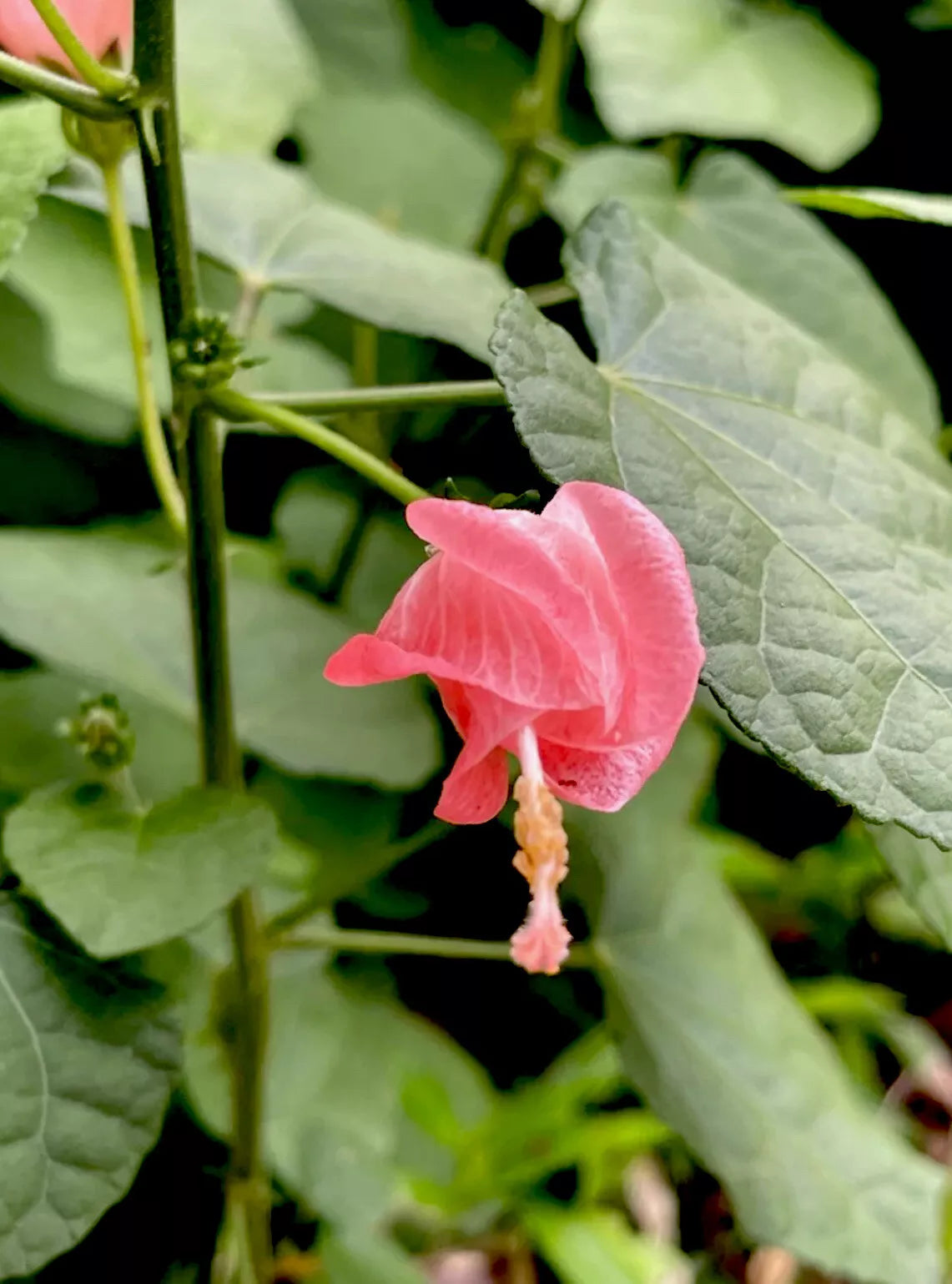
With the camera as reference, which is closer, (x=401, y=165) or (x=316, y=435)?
(x=316, y=435)

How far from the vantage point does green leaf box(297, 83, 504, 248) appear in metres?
1.00

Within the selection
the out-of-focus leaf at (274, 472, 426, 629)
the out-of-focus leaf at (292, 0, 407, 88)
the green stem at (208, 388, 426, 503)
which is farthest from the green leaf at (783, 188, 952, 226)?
the out-of-focus leaf at (292, 0, 407, 88)

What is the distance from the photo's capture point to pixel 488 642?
306 mm

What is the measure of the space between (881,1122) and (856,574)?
55cm

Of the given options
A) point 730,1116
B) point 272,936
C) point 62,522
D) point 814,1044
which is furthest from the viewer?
point 62,522

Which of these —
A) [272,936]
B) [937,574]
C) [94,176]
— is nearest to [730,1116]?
[272,936]

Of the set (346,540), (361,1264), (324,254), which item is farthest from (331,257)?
(361,1264)

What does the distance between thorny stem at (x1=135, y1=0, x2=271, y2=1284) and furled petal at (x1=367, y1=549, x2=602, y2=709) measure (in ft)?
0.45

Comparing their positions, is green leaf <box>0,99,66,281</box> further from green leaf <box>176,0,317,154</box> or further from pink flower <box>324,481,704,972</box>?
green leaf <box>176,0,317,154</box>

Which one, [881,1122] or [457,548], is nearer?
[457,548]

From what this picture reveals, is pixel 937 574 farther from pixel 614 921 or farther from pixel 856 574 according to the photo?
pixel 614 921

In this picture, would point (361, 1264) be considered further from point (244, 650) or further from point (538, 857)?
point (538, 857)

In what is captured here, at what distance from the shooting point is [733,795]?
1283 mm

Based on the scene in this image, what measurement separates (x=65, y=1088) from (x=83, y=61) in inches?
13.5
